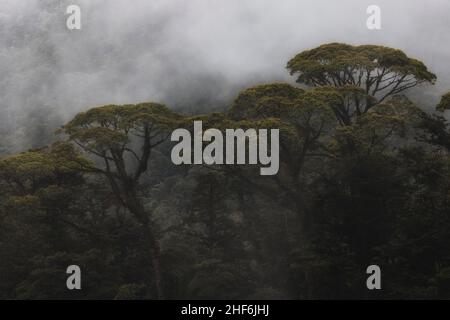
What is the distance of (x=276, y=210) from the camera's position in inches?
1048

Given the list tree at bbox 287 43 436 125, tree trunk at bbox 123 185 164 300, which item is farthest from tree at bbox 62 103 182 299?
tree at bbox 287 43 436 125

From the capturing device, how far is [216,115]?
81.9ft

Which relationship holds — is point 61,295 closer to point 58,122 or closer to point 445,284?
point 445,284

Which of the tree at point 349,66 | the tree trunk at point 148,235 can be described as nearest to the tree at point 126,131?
the tree trunk at point 148,235

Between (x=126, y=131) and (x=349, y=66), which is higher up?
(x=349, y=66)

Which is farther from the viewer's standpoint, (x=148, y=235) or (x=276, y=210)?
(x=276, y=210)

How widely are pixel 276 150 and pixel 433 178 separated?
5993 mm

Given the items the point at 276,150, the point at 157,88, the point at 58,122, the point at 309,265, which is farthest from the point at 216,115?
the point at 157,88

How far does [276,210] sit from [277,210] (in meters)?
0.05

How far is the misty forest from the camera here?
927 inches

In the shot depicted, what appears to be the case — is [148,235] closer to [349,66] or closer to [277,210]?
[277,210]

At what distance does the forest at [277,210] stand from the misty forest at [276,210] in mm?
53

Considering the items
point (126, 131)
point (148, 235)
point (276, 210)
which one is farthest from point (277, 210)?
point (126, 131)

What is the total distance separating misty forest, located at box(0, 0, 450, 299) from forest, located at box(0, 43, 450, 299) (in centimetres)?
5
